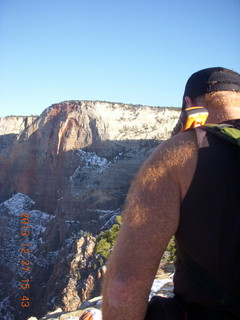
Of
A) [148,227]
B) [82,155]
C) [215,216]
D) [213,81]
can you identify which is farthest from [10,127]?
[215,216]

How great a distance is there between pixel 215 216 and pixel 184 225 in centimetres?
15

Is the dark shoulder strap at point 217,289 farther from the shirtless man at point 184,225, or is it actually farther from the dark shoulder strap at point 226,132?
the dark shoulder strap at point 226,132

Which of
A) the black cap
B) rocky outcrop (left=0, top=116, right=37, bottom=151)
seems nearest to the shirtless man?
the black cap

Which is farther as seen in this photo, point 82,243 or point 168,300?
point 82,243

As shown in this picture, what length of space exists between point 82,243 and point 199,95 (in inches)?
885

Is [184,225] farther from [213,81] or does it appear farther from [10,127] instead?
[10,127]

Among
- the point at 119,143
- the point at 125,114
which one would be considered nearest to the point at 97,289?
the point at 119,143

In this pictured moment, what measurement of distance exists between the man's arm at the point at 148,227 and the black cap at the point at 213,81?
0.39m

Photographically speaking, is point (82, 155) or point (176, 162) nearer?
point (176, 162)

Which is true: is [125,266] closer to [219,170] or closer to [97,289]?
[219,170]

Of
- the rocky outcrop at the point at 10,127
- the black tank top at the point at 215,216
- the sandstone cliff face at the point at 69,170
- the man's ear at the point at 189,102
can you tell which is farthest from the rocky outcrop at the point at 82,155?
the black tank top at the point at 215,216

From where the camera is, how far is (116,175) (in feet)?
120

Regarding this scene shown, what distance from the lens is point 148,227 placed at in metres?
1.51

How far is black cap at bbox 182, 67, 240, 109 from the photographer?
177 centimetres
